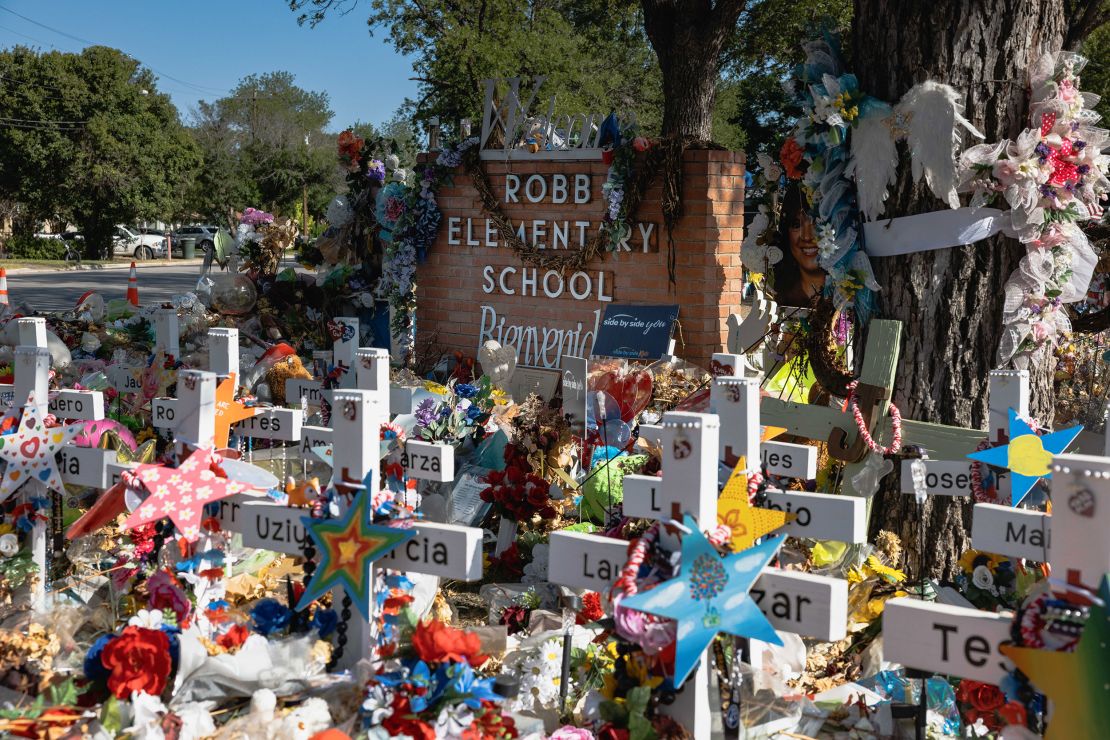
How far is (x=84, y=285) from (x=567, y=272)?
55.3 feet

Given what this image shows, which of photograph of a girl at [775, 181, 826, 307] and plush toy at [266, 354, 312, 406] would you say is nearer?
photograph of a girl at [775, 181, 826, 307]

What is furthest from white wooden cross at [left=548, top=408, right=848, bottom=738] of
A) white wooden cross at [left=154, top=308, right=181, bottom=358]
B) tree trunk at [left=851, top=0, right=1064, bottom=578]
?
white wooden cross at [left=154, top=308, right=181, bottom=358]

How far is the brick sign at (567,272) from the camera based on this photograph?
8062mm

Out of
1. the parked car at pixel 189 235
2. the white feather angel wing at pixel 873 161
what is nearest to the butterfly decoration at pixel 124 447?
the white feather angel wing at pixel 873 161

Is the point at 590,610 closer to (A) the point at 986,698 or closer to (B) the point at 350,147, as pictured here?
(A) the point at 986,698

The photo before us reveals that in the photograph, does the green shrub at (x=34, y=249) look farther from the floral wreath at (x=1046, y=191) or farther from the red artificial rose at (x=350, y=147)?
the floral wreath at (x=1046, y=191)

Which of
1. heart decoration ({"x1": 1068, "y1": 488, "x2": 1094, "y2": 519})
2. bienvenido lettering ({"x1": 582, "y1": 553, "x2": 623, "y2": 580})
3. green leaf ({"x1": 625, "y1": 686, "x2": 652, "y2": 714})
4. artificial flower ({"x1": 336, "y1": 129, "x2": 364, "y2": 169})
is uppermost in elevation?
artificial flower ({"x1": 336, "y1": 129, "x2": 364, "y2": 169})

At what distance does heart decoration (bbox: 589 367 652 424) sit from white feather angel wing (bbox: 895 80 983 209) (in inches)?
87.4

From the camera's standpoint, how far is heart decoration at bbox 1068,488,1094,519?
2094 mm

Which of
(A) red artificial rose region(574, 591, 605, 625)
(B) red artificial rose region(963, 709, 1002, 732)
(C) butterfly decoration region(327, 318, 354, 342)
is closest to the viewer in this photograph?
(B) red artificial rose region(963, 709, 1002, 732)

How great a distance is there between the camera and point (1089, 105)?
4664 millimetres

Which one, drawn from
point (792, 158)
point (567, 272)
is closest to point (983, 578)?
point (792, 158)

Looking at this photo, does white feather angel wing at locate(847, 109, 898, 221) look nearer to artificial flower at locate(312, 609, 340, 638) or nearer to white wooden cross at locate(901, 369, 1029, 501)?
white wooden cross at locate(901, 369, 1029, 501)

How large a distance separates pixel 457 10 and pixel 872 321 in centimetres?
1807
